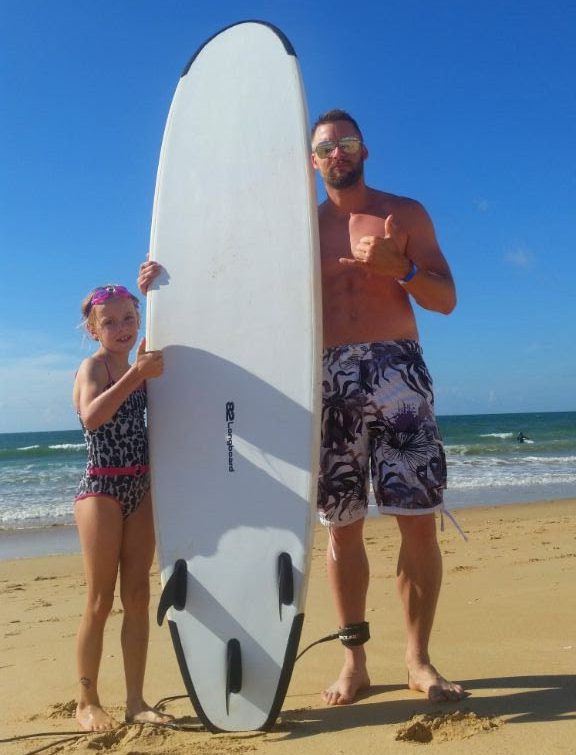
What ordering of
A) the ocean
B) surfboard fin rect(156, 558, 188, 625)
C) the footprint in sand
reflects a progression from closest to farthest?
the footprint in sand, surfboard fin rect(156, 558, 188, 625), the ocean

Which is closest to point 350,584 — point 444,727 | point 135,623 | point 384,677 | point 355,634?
point 355,634

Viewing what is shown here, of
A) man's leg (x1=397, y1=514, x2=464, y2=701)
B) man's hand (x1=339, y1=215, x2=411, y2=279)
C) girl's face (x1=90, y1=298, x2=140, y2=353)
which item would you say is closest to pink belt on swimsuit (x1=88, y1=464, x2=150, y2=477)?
girl's face (x1=90, y1=298, x2=140, y2=353)

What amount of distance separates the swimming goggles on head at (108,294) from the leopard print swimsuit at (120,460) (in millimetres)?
247

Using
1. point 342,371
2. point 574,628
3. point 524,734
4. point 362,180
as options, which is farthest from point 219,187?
point 574,628

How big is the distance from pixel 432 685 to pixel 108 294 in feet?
Result: 5.26

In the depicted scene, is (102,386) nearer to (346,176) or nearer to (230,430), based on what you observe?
(230,430)

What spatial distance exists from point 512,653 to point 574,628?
409 millimetres

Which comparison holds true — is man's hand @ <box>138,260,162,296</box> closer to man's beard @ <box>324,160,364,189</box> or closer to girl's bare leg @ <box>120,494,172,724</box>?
man's beard @ <box>324,160,364,189</box>

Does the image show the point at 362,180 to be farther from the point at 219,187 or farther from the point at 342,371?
the point at 342,371

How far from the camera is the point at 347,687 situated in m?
2.42

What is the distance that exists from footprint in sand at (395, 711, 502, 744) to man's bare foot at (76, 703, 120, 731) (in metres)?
0.86

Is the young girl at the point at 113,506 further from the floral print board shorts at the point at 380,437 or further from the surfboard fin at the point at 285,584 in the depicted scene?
the floral print board shorts at the point at 380,437

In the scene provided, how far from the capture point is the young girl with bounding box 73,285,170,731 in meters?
2.24

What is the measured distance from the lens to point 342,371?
2.45m
